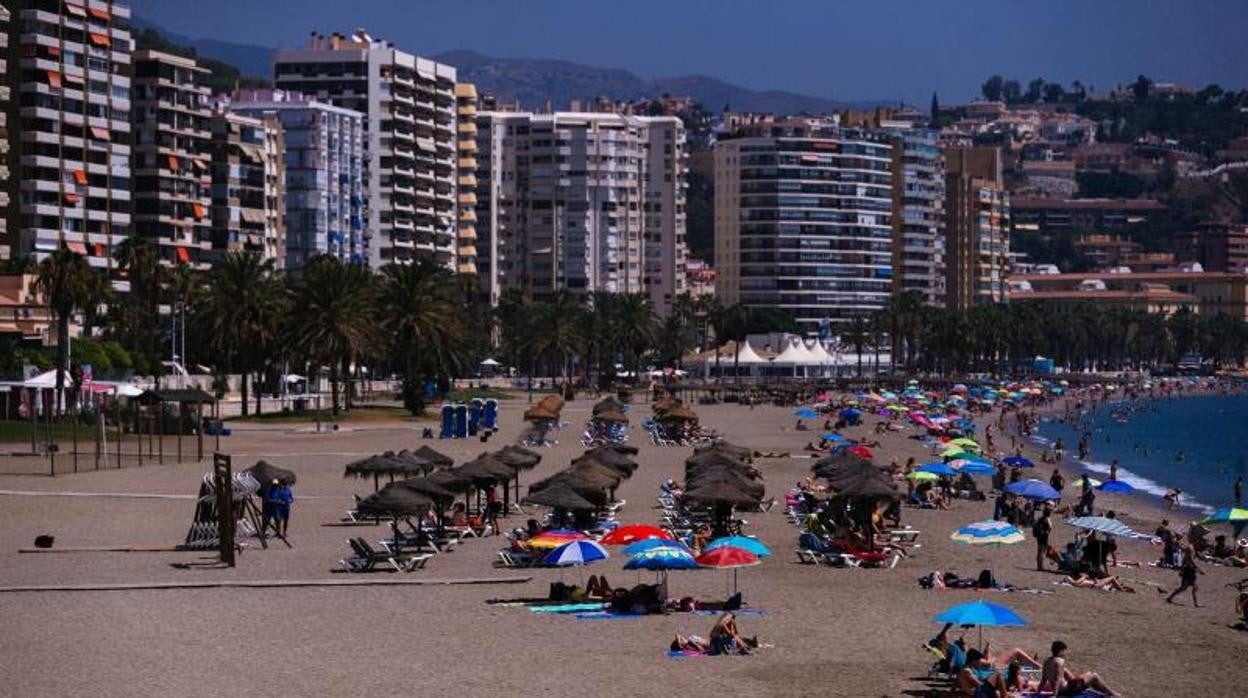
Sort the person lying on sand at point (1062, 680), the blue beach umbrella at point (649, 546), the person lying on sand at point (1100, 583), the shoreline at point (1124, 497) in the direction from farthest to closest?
1. the shoreline at point (1124, 497)
2. the person lying on sand at point (1100, 583)
3. the blue beach umbrella at point (649, 546)
4. the person lying on sand at point (1062, 680)

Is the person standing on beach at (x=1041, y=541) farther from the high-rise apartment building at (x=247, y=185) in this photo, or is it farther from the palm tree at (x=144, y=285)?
the high-rise apartment building at (x=247, y=185)

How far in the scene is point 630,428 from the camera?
95.7 metres

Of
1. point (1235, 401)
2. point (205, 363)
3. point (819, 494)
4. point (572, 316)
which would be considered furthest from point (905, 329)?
point (819, 494)

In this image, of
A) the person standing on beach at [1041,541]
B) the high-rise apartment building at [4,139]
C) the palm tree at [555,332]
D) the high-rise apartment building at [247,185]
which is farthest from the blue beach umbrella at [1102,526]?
the palm tree at [555,332]

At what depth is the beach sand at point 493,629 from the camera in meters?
26.0

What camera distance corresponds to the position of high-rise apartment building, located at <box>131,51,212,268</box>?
129250 mm

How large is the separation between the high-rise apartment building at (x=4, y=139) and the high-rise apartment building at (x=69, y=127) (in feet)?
1.41

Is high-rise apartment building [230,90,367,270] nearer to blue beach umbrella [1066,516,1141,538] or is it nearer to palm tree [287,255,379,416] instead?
palm tree [287,255,379,416]

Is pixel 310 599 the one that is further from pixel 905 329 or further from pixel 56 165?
pixel 905 329

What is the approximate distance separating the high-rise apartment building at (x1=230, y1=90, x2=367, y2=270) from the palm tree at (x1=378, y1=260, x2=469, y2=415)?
58004mm

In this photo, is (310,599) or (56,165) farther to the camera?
(56,165)

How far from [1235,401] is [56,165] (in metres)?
122

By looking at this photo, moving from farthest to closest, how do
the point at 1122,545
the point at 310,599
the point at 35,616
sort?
the point at 1122,545
the point at 310,599
the point at 35,616

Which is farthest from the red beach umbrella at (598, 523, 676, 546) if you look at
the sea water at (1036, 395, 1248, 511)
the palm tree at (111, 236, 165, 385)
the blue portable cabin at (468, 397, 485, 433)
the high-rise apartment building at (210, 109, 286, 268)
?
the high-rise apartment building at (210, 109, 286, 268)
